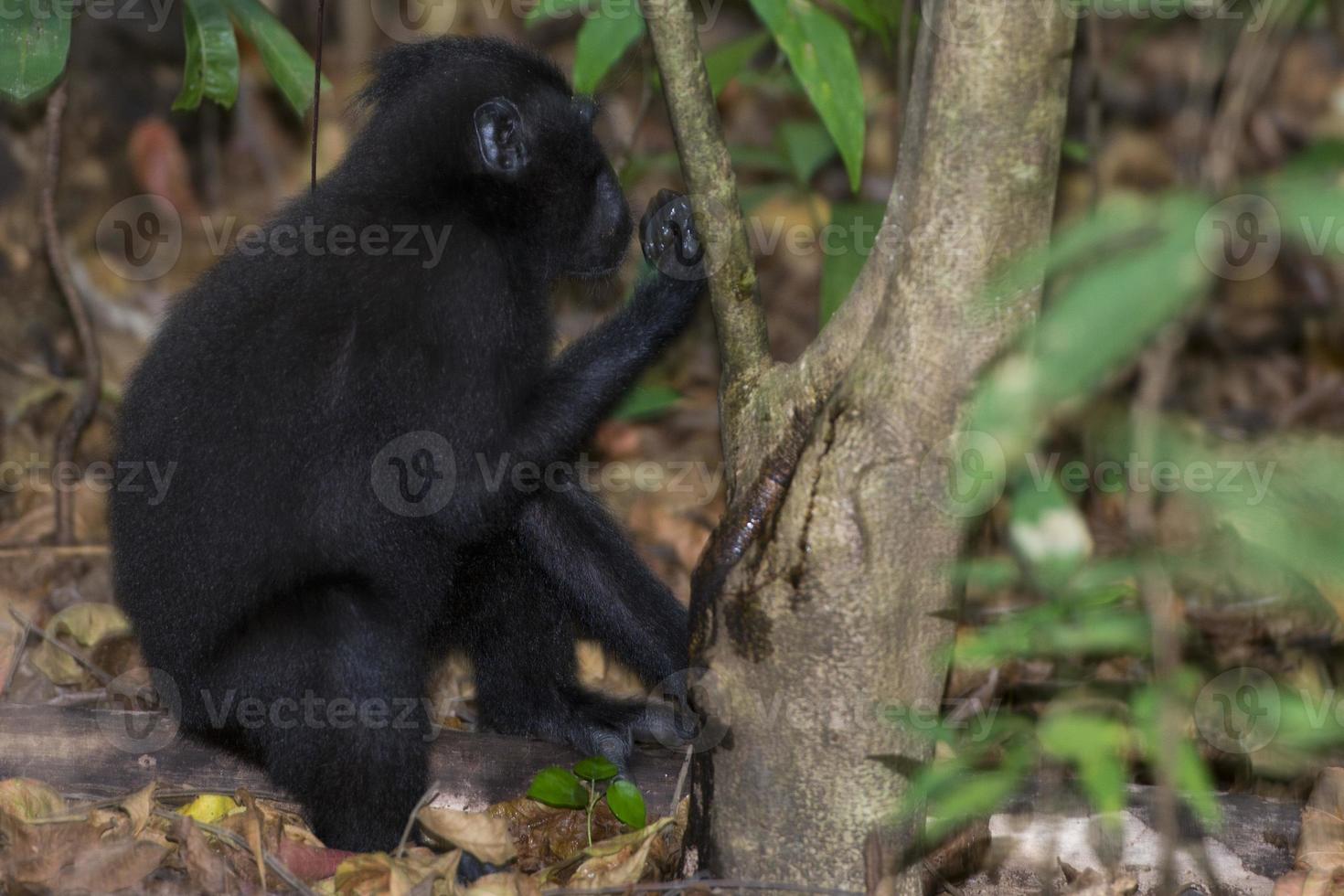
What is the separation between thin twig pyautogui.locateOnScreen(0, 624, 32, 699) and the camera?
4223mm

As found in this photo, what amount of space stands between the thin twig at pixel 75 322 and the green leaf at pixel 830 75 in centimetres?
281

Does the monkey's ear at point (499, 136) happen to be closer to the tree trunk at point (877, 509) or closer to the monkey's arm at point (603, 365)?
the monkey's arm at point (603, 365)

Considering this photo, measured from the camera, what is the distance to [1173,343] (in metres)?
2.07

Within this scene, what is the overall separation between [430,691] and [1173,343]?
8.90 ft

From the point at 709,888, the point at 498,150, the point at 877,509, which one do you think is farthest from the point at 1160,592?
the point at 498,150

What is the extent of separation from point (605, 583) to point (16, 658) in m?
1.81

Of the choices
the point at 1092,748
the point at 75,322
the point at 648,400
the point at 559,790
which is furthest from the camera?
the point at 75,322

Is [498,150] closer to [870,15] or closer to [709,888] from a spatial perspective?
[870,15]

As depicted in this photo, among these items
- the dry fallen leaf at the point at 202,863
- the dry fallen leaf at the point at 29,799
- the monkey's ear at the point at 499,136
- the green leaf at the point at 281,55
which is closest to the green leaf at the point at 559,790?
the dry fallen leaf at the point at 202,863

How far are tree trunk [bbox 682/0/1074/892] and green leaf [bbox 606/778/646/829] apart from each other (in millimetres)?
287

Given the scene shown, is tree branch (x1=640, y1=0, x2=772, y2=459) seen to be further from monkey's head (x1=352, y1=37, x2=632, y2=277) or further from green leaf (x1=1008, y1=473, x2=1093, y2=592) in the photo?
green leaf (x1=1008, y1=473, x2=1093, y2=592)

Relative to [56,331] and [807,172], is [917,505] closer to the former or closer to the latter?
[807,172]

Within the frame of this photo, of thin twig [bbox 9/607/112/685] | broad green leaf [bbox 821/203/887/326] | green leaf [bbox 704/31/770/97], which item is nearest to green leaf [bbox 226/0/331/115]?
green leaf [bbox 704/31/770/97]

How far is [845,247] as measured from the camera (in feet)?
17.4
